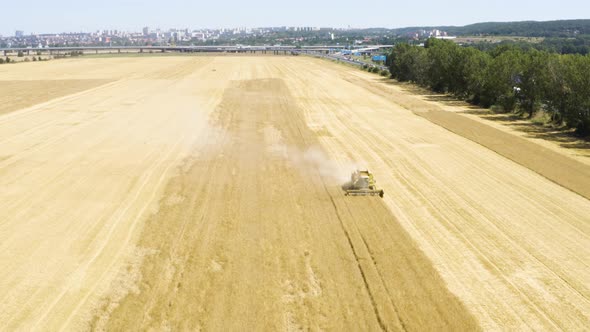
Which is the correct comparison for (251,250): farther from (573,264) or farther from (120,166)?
(120,166)

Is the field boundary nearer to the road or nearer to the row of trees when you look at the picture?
the road

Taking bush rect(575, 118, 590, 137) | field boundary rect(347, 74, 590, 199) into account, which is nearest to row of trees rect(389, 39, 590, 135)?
bush rect(575, 118, 590, 137)

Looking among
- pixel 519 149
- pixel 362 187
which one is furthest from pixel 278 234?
pixel 519 149

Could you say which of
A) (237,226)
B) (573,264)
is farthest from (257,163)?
(573,264)

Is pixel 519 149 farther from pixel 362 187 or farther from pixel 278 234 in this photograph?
pixel 278 234

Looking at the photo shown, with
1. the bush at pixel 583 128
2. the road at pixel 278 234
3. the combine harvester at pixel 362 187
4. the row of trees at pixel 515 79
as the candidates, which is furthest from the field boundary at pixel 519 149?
the combine harvester at pixel 362 187

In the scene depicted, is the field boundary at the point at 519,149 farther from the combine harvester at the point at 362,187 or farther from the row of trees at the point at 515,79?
the combine harvester at the point at 362,187

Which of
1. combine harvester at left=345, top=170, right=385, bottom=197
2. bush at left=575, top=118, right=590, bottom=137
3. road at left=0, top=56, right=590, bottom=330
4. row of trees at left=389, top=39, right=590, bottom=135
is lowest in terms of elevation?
road at left=0, top=56, right=590, bottom=330
